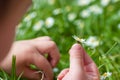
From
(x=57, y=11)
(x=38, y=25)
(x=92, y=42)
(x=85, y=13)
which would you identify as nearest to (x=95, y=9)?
(x=85, y=13)

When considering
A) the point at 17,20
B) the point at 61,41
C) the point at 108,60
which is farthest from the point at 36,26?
the point at 17,20

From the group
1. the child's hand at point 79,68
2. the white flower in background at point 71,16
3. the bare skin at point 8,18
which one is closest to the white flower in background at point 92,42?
the white flower in background at point 71,16

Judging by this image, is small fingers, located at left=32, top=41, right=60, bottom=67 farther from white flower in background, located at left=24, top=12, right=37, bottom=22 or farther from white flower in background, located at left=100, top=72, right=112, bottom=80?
white flower in background, located at left=24, top=12, right=37, bottom=22

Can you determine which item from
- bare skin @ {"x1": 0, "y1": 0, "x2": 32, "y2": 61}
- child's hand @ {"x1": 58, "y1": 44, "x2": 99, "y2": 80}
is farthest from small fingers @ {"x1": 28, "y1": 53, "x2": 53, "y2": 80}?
bare skin @ {"x1": 0, "y1": 0, "x2": 32, "y2": 61}

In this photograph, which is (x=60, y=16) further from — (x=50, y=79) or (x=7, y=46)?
(x=7, y=46)

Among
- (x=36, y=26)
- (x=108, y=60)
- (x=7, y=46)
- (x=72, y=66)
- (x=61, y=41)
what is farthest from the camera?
(x=36, y=26)

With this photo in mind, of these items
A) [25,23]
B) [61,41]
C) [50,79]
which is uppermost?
[25,23]

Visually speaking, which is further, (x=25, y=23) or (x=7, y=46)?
(x=25, y=23)

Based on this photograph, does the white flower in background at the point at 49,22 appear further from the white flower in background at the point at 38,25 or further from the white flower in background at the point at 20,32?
the white flower in background at the point at 20,32

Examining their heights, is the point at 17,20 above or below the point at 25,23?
below
